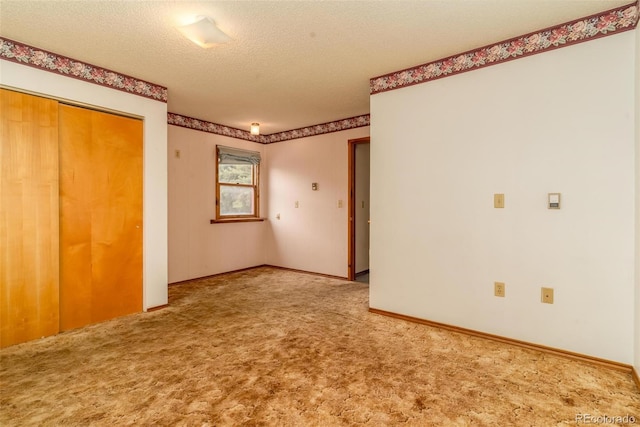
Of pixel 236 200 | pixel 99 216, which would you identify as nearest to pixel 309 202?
pixel 236 200

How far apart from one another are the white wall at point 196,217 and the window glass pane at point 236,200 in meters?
0.24

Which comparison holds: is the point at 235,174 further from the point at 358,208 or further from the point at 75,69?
the point at 75,69

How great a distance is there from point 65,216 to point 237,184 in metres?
2.92

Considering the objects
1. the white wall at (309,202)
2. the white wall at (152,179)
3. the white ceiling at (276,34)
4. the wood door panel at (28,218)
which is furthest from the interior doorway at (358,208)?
the wood door panel at (28,218)

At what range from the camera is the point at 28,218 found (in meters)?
2.71

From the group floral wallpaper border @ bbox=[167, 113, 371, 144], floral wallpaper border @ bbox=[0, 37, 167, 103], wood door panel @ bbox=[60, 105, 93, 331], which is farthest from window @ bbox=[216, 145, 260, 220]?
wood door panel @ bbox=[60, 105, 93, 331]

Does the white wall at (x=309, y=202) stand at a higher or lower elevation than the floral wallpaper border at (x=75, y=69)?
lower

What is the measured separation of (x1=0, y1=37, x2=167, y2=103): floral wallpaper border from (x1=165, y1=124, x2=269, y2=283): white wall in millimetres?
1225

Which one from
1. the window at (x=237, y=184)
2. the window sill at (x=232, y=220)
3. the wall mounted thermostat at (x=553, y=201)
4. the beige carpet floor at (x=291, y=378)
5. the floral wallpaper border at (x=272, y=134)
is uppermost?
the floral wallpaper border at (x=272, y=134)

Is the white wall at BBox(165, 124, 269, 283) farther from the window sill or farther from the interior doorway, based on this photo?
the interior doorway

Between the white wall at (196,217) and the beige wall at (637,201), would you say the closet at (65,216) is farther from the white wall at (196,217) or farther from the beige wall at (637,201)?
the beige wall at (637,201)

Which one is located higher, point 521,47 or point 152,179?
point 521,47

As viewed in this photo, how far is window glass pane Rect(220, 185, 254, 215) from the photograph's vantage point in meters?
5.49

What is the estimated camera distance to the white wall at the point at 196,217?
473 centimetres
